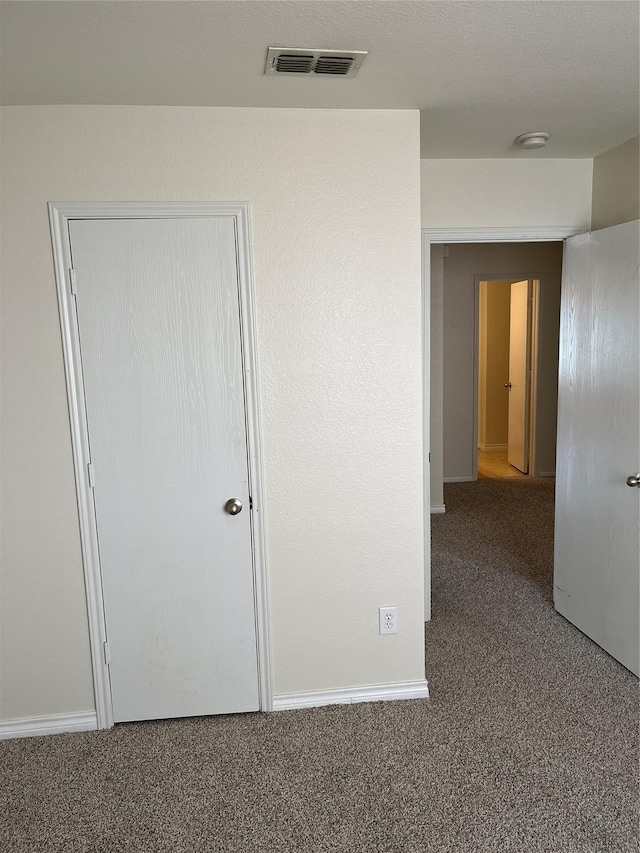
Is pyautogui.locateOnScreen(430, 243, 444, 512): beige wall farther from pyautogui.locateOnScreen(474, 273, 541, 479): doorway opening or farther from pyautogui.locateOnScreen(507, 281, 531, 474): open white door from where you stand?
pyautogui.locateOnScreen(507, 281, 531, 474): open white door

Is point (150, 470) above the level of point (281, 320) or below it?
below

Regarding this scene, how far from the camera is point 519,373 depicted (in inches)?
275

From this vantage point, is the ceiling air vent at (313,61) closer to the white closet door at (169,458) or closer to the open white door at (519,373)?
the white closet door at (169,458)

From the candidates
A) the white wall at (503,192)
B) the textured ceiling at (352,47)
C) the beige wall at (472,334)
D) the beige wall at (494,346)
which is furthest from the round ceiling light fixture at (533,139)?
the beige wall at (494,346)

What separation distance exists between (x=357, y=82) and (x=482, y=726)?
247 cm

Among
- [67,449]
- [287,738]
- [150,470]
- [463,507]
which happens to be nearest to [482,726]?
[287,738]

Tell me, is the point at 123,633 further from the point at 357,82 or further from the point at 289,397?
the point at 357,82

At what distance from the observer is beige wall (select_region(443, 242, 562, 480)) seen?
6383 mm

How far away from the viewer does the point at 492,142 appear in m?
2.86

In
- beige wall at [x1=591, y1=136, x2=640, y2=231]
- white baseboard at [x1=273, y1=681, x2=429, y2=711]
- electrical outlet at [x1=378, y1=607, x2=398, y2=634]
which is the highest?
beige wall at [x1=591, y1=136, x2=640, y2=231]

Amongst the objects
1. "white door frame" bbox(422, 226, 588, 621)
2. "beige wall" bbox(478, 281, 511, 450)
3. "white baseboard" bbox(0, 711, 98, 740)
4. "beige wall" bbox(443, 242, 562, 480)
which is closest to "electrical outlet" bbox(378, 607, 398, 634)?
"white door frame" bbox(422, 226, 588, 621)

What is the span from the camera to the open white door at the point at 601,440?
279 cm

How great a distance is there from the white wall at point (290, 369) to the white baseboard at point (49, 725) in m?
0.04

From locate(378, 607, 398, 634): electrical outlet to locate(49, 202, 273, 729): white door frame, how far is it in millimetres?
496
